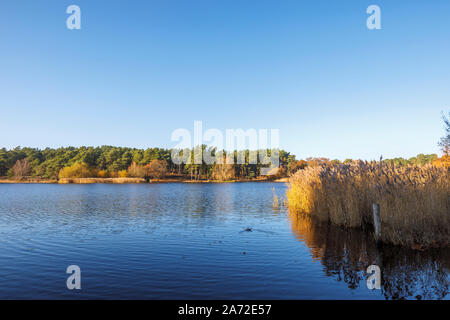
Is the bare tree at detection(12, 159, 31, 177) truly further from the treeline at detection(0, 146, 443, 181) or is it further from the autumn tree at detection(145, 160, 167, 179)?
the autumn tree at detection(145, 160, 167, 179)

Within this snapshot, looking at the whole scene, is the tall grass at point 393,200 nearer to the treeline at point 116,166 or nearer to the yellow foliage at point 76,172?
the treeline at point 116,166

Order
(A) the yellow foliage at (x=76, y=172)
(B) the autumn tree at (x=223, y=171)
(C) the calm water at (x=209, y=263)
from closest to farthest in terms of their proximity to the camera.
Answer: (C) the calm water at (x=209, y=263), (A) the yellow foliage at (x=76, y=172), (B) the autumn tree at (x=223, y=171)

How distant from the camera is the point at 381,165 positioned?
17531 millimetres

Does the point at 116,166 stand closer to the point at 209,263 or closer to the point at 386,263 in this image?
the point at 209,263

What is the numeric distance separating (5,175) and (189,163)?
3095 inches

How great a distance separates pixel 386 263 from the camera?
983 cm

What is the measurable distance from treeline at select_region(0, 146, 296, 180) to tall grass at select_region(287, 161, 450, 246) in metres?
98.1

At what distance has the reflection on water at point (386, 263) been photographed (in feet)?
25.1

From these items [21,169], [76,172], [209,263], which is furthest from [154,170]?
[209,263]

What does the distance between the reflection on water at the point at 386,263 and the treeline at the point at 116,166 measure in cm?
10184

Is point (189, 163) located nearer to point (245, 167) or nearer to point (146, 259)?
point (245, 167)

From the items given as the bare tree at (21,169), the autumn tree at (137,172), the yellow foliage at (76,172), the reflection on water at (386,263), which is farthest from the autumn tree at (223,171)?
the reflection on water at (386,263)
